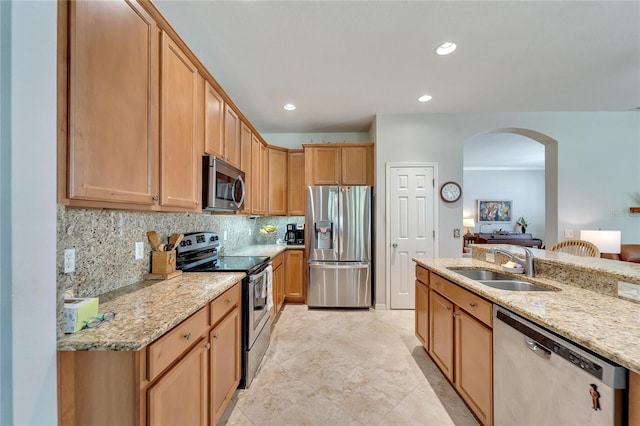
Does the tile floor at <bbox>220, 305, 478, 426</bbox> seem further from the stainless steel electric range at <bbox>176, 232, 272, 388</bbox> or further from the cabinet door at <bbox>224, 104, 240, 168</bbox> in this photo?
the cabinet door at <bbox>224, 104, 240, 168</bbox>

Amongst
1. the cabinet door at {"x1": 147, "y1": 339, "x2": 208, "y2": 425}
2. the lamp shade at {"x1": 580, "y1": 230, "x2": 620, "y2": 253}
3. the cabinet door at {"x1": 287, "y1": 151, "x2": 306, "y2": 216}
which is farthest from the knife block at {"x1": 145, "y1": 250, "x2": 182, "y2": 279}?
the lamp shade at {"x1": 580, "y1": 230, "x2": 620, "y2": 253}

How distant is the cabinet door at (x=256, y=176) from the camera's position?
317cm

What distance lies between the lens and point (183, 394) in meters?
1.14

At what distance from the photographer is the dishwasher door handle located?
1.06 m

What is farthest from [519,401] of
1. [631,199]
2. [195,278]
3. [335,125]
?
[631,199]

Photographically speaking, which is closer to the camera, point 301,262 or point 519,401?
point 519,401

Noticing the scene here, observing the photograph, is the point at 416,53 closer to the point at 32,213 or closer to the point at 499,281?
the point at 499,281

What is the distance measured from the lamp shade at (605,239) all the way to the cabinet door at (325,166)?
3391 millimetres

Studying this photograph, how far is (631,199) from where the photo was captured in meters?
3.60

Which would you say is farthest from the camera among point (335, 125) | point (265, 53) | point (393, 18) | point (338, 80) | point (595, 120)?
point (335, 125)

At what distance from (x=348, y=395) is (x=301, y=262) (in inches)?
80.3

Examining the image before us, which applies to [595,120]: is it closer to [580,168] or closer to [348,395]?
[580,168]

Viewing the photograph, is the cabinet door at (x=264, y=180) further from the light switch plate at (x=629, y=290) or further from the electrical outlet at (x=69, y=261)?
the light switch plate at (x=629, y=290)

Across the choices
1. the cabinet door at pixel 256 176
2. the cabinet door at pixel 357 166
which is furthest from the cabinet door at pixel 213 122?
the cabinet door at pixel 357 166
